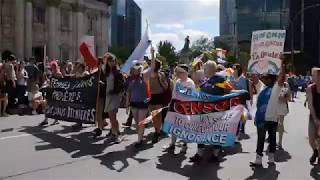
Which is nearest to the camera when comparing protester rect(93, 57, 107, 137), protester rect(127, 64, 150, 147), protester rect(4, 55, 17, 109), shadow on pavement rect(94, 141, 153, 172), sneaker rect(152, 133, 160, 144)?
shadow on pavement rect(94, 141, 153, 172)

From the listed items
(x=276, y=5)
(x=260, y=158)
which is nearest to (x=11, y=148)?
(x=260, y=158)

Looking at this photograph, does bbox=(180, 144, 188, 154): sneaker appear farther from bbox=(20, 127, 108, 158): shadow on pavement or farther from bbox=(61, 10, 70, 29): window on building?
bbox=(61, 10, 70, 29): window on building

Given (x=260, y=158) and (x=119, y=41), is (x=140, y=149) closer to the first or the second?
(x=260, y=158)

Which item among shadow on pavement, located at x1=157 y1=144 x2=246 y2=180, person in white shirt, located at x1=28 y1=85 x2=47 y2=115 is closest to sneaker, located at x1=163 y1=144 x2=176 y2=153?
shadow on pavement, located at x1=157 y1=144 x2=246 y2=180

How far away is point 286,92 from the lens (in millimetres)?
10953

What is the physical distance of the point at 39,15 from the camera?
58438 mm

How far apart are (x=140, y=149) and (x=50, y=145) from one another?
189 cm

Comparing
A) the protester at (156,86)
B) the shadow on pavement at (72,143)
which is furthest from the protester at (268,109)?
the shadow on pavement at (72,143)

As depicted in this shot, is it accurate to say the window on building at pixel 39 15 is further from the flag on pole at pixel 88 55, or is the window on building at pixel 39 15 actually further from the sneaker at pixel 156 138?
the sneaker at pixel 156 138

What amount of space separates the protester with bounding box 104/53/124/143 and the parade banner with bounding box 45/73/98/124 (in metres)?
0.76

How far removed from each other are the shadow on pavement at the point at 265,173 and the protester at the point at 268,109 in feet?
0.60

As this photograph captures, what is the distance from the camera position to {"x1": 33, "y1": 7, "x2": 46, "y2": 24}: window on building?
190 ft

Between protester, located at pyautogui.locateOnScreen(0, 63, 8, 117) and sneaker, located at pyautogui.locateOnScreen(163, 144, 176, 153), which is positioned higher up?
protester, located at pyautogui.locateOnScreen(0, 63, 8, 117)

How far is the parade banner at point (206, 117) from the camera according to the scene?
898 centimetres
